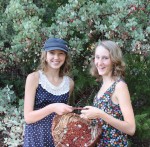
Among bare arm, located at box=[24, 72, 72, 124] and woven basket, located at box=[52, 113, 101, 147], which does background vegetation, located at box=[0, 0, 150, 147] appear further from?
woven basket, located at box=[52, 113, 101, 147]

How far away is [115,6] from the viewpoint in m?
3.99

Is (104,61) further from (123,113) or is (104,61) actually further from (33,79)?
(33,79)

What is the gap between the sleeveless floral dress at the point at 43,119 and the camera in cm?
315

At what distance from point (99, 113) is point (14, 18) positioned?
6.39 ft

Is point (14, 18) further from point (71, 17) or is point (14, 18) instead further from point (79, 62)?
point (79, 62)

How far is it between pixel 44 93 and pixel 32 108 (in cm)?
20

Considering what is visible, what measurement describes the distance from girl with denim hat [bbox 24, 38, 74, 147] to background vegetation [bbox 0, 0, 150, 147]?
29.7 inches

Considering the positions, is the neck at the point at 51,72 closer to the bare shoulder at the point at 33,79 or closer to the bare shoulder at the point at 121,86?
the bare shoulder at the point at 33,79

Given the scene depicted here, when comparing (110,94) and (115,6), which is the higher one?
(115,6)

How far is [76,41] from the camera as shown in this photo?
4.17m

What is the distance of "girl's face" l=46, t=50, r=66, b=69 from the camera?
3.25 m

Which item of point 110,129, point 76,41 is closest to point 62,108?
point 110,129

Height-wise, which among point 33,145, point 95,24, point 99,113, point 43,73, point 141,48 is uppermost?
point 95,24

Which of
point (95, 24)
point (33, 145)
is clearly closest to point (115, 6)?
point (95, 24)
